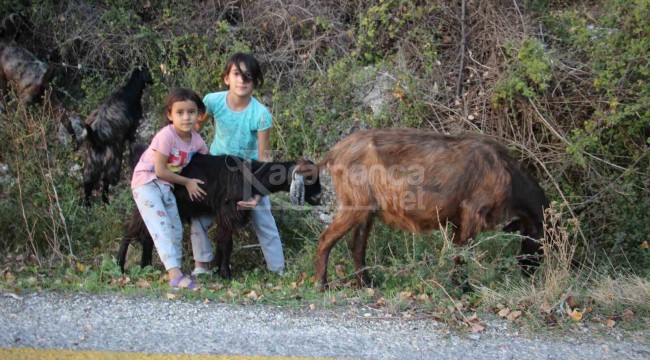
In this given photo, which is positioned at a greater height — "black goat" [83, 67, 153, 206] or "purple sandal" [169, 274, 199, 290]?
"black goat" [83, 67, 153, 206]

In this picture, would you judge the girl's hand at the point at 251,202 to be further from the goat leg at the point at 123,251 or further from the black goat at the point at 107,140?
the black goat at the point at 107,140

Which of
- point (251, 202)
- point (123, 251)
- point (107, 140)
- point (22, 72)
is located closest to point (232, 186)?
point (251, 202)

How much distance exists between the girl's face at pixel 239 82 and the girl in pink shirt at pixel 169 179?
36 centimetres

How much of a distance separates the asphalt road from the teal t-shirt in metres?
1.95

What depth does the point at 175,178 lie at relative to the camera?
18.8 ft

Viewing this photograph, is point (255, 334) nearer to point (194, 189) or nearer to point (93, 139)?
point (194, 189)

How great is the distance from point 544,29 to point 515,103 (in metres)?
1.25

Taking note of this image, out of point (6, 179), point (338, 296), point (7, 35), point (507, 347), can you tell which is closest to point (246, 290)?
point (338, 296)

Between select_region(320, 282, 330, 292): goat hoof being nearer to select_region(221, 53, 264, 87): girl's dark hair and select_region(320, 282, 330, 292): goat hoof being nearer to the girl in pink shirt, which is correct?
the girl in pink shirt

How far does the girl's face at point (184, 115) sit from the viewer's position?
5.69 meters

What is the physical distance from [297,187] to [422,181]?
1039 mm

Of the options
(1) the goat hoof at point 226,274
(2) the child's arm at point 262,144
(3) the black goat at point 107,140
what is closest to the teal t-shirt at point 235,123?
(2) the child's arm at point 262,144

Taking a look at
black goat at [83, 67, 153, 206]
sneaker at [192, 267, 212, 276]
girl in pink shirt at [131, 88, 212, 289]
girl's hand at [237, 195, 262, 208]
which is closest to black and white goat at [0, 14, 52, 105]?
black goat at [83, 67, 153, 206]

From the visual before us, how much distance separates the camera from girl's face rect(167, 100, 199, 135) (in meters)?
5.69
